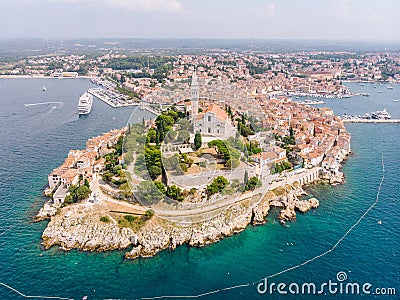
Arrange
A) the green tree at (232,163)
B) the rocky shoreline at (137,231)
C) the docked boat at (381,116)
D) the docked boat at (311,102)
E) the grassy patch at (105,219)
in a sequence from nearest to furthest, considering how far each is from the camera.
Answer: the rocky shoreline at (137,231), the grassy patch at (105,219), the green tree at (232,163), the docked boat at (381,116), the docked boat at (311,102)

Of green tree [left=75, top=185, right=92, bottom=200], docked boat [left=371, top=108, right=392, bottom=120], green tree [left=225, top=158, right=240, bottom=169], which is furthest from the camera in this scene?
docked boat [left=371, top=108, right=392, bottom=120]

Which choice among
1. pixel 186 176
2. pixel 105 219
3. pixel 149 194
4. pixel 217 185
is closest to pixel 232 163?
pixel 217 185

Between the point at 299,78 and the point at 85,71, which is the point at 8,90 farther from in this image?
the point at 299,78

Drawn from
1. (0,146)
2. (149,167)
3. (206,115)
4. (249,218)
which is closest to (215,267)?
(249,218)

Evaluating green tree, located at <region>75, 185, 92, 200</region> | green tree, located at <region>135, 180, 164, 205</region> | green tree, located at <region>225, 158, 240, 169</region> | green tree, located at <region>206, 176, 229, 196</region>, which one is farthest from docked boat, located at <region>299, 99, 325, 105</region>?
green tree, located at <region>75, 185, 92, 200</region>

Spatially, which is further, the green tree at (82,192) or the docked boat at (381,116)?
the docked boat at (381,116)

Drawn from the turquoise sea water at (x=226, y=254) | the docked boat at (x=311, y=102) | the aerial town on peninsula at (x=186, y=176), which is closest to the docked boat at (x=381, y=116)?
the docked boat at (x=311, y=102)

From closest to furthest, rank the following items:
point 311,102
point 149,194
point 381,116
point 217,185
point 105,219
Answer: point 105,219 → point 149,194 → point 217,185 → point 381,116 → point 311,102

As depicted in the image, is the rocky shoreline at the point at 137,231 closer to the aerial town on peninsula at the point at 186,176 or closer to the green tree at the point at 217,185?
the aerial town on peninsula at the point at 186,176

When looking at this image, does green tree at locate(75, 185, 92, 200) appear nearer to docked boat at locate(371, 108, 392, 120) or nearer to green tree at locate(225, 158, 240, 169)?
green tree at locate(225, 158, 240, 169)

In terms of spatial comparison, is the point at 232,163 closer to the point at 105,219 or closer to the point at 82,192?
the point at 105,219
